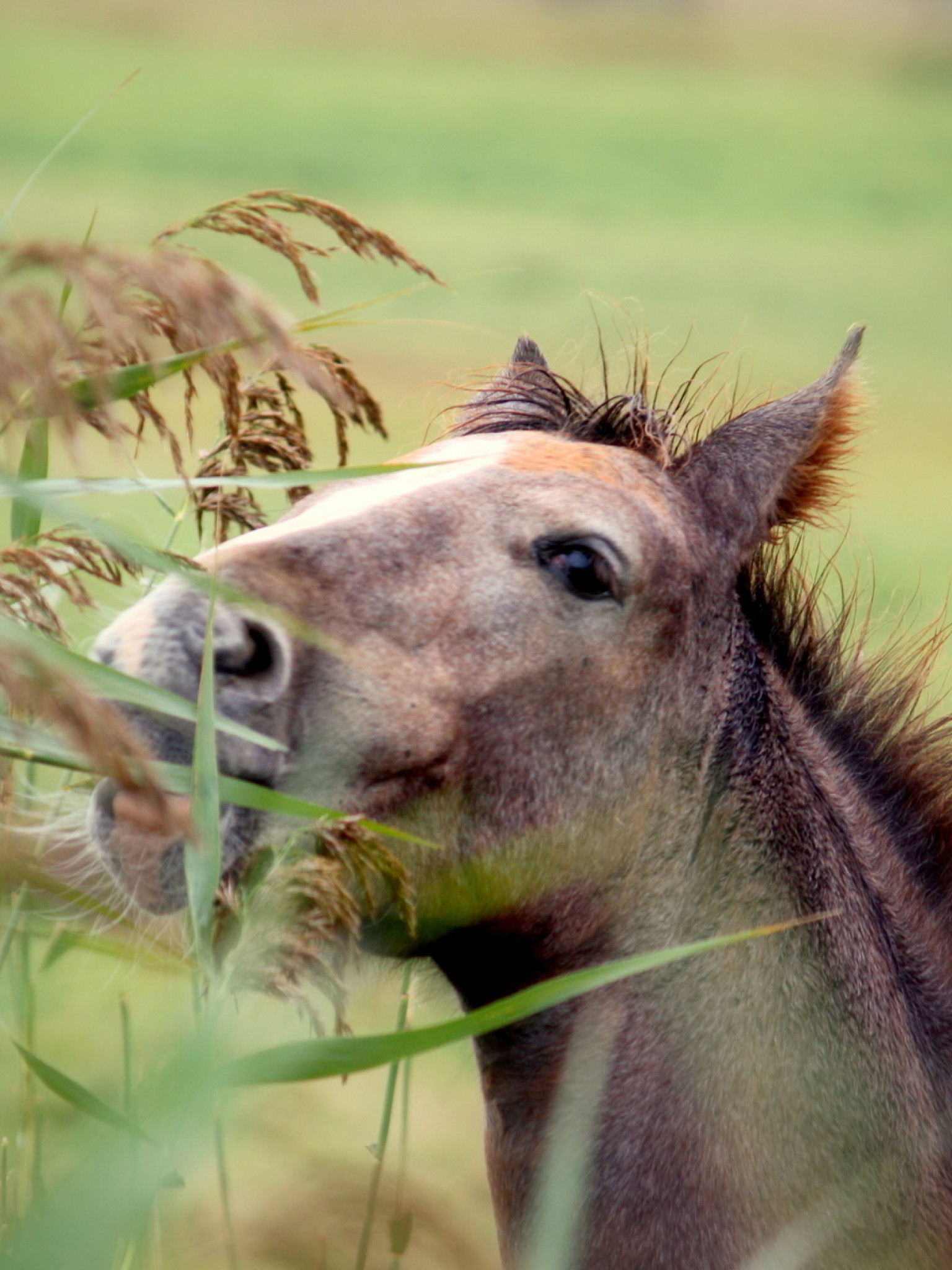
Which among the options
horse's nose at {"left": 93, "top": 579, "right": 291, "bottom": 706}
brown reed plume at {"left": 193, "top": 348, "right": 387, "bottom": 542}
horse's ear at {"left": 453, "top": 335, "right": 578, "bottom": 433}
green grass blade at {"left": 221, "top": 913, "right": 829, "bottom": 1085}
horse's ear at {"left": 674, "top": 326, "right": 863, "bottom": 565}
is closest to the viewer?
green grass blade at {"left": 221, "top": 913, "right": 829, "bottom": 1085}

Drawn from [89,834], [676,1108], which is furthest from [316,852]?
[676,1108]

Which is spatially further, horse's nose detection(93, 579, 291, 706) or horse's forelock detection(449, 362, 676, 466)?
horse's forelock detection(449, 362, 676, 466)

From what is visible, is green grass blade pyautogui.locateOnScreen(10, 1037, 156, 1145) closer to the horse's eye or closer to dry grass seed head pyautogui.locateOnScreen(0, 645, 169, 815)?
dry grass seed head pyautogui.locateOnScreen(0, 645, 169, 815)

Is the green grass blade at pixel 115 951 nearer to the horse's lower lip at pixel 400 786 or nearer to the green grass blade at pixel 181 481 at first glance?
the horse's lower lip at pixel 400 786

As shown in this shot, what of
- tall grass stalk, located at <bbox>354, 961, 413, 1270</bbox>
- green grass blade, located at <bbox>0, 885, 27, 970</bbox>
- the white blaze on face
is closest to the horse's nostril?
the white blaze on face

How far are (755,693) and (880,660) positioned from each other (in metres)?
0.34

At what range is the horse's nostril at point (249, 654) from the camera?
4.97 ft

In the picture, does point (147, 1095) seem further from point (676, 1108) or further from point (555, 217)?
point (555, 217)

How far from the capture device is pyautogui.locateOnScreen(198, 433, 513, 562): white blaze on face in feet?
5.71

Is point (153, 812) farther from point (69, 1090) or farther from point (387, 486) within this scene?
point (387, 486)

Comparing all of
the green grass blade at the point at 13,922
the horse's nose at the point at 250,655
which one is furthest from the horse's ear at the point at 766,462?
the green grass blade at the point at 13,922

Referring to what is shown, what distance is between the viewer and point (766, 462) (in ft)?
6.73

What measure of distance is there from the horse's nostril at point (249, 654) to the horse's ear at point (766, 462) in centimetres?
79

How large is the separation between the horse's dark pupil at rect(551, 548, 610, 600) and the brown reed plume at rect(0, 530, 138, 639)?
60 centimetres
